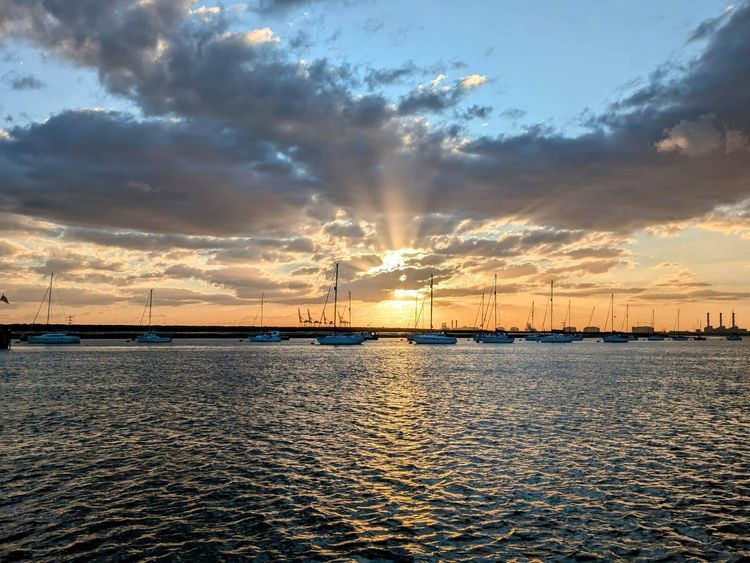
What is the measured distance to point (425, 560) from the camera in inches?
698

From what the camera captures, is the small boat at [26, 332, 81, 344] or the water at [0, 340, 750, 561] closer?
the water at [0, 340, 750, 561]

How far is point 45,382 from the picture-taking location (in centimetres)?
7138

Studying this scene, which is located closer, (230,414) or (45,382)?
(230,414)

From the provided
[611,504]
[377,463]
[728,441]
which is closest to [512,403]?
[728,441]

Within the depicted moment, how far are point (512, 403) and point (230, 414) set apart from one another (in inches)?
1052

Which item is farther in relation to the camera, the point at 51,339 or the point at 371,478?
the point at 51,339

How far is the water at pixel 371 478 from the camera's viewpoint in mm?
19203

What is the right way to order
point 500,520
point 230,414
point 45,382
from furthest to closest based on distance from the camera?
point 45,382
point 230,414
point 500,520

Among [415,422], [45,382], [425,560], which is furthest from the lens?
[45,382]

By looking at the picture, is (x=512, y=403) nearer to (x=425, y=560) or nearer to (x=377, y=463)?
(x=377, y=463)

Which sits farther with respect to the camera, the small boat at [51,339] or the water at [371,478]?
the small boat at [51,339]

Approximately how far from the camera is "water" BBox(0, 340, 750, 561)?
19.2 metres

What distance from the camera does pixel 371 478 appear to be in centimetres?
2723

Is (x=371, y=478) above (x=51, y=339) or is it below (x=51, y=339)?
below
